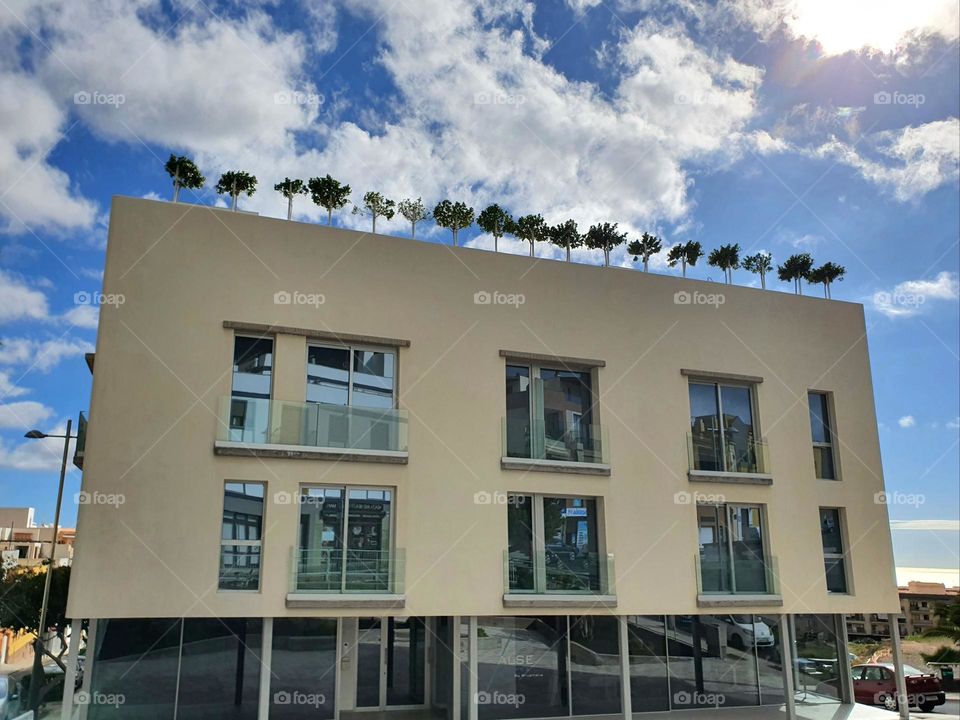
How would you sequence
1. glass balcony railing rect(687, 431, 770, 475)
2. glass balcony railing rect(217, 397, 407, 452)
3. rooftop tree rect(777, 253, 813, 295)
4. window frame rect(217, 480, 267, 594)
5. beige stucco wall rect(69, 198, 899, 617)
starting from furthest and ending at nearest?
rooftop tree rect(777, 253, 813, 295) < glass balcony railing rect(687, 431, 770, 475) < glass balcony railing rect(217, 397, 407, 452) < window frame rect(217, 480, 267, 594) < beige stucco wall rect(69, 198, 899, 617)

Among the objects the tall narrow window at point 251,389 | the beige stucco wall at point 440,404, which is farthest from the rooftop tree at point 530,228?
the tall narrow window at point 251,389

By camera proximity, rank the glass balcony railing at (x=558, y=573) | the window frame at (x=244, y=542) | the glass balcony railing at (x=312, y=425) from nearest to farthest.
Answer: the window frame at (x=244, y=542) < the glass balcony railing at (x=312, y=425) < the glass balcony railing at (x=558, y=573)

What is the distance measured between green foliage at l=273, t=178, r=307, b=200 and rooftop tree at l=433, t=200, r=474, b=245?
2848 millimetres

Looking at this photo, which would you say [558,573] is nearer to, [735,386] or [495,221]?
[735,386]

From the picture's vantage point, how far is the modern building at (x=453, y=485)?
13695 millimetres

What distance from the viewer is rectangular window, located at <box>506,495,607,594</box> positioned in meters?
15.3

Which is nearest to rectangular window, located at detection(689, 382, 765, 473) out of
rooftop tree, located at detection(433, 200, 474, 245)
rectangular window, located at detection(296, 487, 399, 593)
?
rooftop tree, located at detection(433, 200, 474, 245)

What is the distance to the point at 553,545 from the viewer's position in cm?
1587

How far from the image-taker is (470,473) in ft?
50.1

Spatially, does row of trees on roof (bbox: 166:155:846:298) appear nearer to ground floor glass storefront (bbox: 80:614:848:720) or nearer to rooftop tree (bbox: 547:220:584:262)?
rooftop tree (bbox: 547:220:584:262)

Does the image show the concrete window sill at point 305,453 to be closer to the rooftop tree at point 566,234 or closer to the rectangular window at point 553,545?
the rectangular window at point 553,545

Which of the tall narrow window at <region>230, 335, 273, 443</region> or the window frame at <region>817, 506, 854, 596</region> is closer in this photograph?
the tall narrow window at <region>230, 335, 273, 443</region>

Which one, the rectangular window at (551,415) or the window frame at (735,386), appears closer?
the rectangular window at (551,415)

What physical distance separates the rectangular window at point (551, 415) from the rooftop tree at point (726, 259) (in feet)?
16.7
